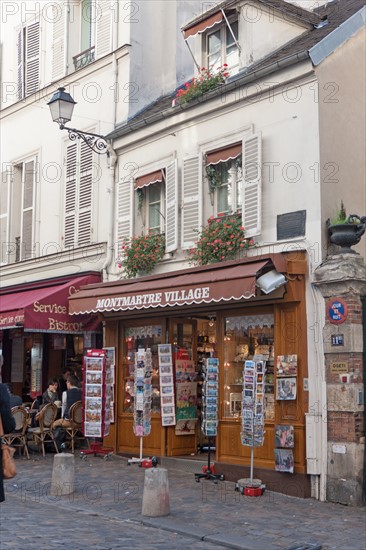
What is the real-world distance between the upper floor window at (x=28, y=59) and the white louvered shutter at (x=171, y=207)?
5.94 metres

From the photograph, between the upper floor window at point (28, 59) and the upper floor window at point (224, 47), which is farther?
the upper floor window at point (28, 59)

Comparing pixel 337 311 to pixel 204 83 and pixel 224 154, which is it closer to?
pixel 224 154

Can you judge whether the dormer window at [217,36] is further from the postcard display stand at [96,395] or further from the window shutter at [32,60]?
the postcard display stand at [96,395]

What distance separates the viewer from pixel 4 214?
1736 cm

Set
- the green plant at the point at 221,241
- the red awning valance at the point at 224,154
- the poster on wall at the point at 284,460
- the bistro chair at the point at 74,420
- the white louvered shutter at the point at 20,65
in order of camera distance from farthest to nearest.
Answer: the white louvered shutter at the point at 20,65 → the bistro chair at the point at 74,420 → the red awning valance at the point at 224,154 → the green plant at the point at 221,241 → the poster on wall at the point at 284,460

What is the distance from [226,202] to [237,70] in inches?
91.9

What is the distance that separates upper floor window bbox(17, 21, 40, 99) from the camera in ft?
56.0

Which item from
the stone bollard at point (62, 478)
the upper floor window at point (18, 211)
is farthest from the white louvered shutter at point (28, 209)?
the stone bollard at point (62, 478)

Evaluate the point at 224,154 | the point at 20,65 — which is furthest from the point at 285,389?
the point at 20,65

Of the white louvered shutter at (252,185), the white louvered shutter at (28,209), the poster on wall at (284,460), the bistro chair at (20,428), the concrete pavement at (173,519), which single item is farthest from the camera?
the white louvered shutter at (28,209)

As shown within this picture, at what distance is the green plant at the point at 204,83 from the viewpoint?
39.7ft

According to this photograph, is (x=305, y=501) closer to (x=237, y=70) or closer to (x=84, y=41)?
(x=237, y=70)

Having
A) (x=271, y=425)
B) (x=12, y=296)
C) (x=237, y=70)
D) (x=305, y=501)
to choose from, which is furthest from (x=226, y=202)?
(x=12, y=296)

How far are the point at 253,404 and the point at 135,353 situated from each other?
11.3 ft
